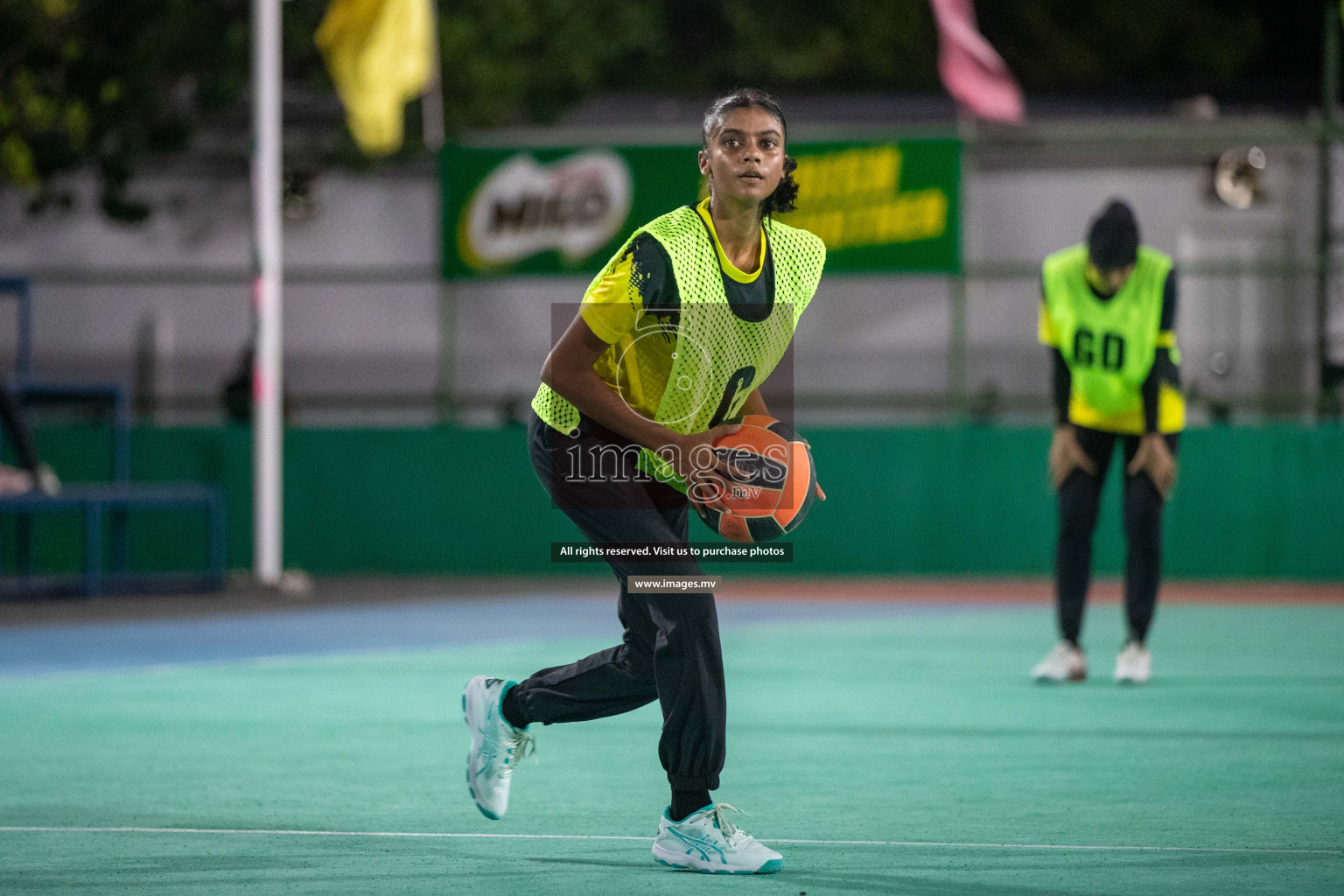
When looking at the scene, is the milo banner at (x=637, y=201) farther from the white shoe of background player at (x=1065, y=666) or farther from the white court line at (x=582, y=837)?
the white court line at (x=582, y=837)

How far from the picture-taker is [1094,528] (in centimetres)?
894

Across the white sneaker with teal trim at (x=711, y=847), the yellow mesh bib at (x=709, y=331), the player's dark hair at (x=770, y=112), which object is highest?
the player's dark hair at (x=770, y=112)

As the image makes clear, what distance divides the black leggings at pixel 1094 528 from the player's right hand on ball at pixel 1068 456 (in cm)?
2

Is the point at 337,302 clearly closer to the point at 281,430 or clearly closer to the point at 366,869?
the point at 281,430

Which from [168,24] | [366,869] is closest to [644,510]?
[366,869]

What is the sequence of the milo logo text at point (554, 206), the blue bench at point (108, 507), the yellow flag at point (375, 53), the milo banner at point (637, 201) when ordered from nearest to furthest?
the blue bench at point (108, 507) → the milo banner at point (637, 201) → the milo logo text at point (554, 206) → the yellow flag at point (375, 53)

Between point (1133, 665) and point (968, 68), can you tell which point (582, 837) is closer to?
point (1133, 665)

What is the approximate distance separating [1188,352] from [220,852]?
19.0 m

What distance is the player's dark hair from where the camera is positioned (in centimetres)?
500

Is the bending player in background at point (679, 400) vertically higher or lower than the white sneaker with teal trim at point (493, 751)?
higher

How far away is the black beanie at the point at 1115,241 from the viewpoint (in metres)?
8.64

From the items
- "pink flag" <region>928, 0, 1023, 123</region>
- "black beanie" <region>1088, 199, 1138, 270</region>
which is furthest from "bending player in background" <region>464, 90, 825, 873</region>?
"pink flag" <region>928, 0, 1023, 123</region>

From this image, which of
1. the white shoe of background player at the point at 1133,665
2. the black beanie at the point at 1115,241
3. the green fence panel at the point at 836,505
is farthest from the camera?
the green fence panel at the point at 836,505

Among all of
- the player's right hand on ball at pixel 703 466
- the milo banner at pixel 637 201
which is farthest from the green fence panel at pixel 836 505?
the player's right hand on ball at pixel 703 466
